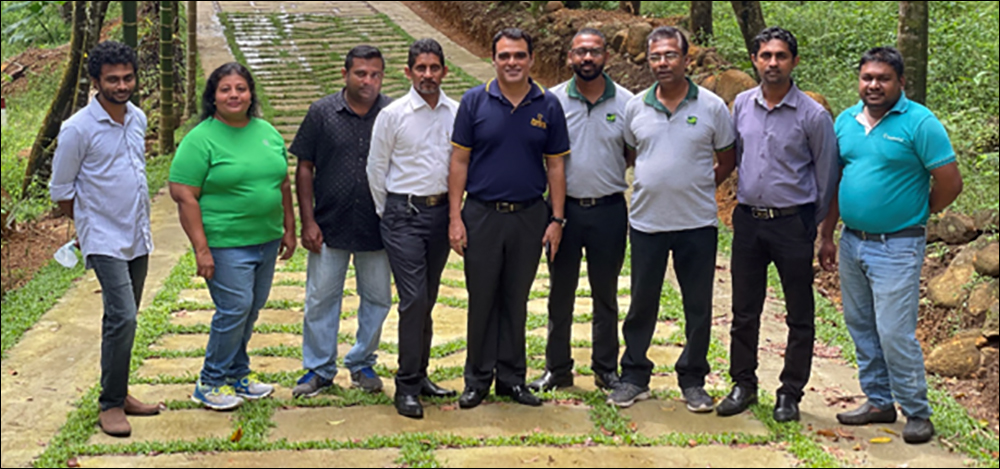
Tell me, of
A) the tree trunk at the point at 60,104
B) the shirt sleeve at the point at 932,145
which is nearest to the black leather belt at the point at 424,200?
the shirt sleeve at the point at 932,145

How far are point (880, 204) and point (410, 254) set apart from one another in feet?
7.31

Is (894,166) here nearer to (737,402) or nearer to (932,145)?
(932,145)

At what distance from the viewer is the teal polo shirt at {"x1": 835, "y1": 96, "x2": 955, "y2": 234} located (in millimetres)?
5074

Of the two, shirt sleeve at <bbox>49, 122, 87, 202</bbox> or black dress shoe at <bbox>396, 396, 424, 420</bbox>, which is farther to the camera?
black dress shoe at <bbox>396, 396, 424, 420</bbox>

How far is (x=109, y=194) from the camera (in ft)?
17.0

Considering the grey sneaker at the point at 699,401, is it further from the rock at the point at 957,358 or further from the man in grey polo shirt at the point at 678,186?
the rock at the point at 957,358

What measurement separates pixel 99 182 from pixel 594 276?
8.02ft

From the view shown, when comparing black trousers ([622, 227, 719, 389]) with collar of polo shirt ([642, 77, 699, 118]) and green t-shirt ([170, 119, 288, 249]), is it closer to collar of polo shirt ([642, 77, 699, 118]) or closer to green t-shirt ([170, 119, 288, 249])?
collar of polo shirt ([642, 77, 699, 118])

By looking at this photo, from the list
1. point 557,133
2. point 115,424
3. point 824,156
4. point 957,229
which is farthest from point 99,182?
point 957,229

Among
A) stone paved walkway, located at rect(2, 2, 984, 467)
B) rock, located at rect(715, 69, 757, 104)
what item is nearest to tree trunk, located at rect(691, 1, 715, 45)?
rock, located at rect(715, 69, 757, 104)

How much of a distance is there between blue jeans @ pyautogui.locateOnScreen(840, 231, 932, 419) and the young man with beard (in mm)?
3417

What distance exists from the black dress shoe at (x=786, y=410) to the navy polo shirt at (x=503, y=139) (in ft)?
5.24

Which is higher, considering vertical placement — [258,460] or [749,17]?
[749,17]

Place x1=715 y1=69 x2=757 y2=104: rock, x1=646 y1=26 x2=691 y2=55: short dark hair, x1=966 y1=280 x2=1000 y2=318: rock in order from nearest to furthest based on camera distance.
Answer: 1. x1=646 y1=26 x2=691 y2=55: short dark hair
2. x1=966 y1=280 x2=1000 y2=318: rock
3. x1=715 y1=69 x2=757 y2=104: rock
